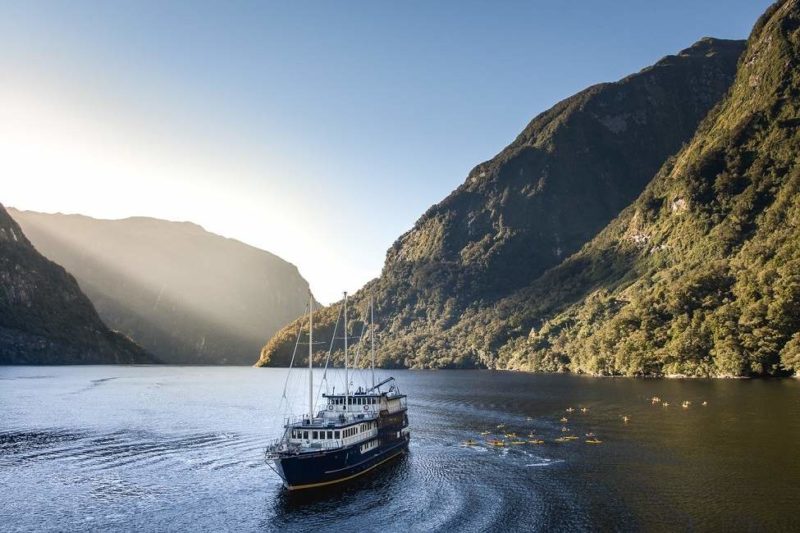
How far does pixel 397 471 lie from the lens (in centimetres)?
8456

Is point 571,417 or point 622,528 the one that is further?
point 571,417

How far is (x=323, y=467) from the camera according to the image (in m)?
72.4

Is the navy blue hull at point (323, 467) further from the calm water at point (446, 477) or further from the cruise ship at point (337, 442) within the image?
the calm water at point (446, 477)

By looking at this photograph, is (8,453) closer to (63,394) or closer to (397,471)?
(397,471)

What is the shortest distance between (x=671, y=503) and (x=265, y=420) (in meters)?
102

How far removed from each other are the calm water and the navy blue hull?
2.01 metres

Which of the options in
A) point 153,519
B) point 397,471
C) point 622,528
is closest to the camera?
point 622,528

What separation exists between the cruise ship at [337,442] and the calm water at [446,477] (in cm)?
272

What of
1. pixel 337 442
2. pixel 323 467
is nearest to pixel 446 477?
pixel 337 442

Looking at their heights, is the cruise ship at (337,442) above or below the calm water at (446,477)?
above

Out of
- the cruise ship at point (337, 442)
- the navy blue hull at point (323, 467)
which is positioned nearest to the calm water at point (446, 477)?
the navy blue hull at point (323, 467)

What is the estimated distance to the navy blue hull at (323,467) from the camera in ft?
230

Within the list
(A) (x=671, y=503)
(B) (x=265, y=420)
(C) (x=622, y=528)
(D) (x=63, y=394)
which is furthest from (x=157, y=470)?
(D) (x=63, y=394)

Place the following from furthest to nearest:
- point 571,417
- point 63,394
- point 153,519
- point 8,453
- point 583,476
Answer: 1. point 63,394
2. point 571,417
3. point 8,453
4. point 583,476
5. point 153,519
